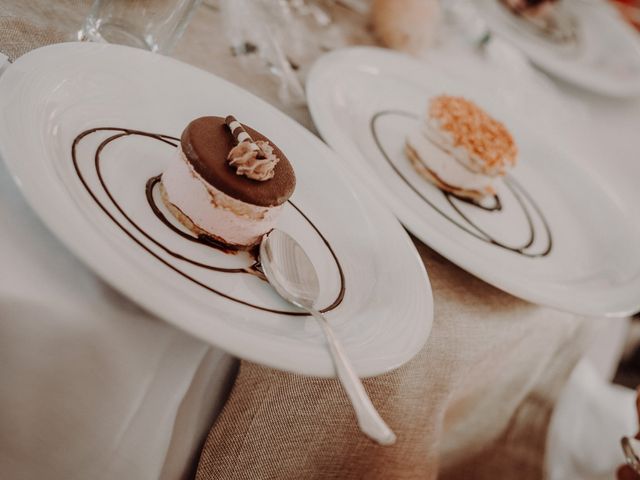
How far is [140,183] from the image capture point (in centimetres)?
54

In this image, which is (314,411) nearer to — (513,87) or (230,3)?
(230,3)

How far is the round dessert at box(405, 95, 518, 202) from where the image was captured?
2.91ft

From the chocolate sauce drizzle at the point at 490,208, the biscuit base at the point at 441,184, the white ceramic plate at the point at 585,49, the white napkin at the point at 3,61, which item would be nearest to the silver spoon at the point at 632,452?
the chocolate sauce drizzle at the point at 490,208

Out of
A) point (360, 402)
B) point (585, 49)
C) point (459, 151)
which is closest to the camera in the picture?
point (360, 402)

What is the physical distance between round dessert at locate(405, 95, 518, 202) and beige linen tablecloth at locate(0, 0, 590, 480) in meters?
0.21

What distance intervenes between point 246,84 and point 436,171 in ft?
1.08

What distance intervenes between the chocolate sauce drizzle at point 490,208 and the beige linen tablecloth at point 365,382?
4.3 inches

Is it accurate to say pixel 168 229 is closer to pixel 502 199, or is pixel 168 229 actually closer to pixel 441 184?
pixel 441 184

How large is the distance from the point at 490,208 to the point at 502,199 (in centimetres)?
6

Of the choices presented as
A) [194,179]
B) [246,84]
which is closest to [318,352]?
[194,179]

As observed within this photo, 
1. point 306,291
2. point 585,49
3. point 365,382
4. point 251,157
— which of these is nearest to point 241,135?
point 251,157

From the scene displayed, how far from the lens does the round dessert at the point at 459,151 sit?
0.89 m

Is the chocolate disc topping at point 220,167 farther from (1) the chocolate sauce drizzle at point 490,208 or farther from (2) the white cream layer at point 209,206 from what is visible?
(1) the chocolate sauce drizzle at point 490,208

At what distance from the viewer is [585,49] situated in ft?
6.21
